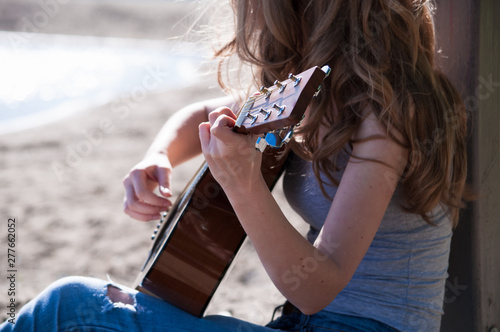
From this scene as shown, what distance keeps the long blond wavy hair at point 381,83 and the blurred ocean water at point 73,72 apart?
571 centimetres

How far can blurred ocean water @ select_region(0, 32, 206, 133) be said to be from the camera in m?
7.62

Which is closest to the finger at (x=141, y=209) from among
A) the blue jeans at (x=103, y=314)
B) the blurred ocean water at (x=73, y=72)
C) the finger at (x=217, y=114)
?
the blue jeans at (x=103, y=314)

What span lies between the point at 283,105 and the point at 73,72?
854 cm

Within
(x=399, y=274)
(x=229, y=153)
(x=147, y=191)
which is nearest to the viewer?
(x=229, y=153)

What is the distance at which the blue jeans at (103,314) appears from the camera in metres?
1.53

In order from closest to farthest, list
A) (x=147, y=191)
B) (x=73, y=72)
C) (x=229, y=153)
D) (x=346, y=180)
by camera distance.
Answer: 1. (x=229, y=153)
2. (x=346, y=180)
3. (x=147, y=191)
4. (x=73, y=72)

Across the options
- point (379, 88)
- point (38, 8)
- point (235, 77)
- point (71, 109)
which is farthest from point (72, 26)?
point (379, 88)

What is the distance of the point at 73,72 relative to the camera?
9.20m

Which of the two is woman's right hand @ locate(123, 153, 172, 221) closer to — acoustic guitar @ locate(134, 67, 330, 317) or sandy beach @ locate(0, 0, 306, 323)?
acoustic guitar @ locate(134, 67, 330, 317)

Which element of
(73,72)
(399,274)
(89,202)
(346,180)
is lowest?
(73,72)

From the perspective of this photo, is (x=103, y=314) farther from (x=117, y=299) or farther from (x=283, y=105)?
(x=283, y=105)

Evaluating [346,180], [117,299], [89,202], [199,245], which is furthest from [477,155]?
[89,202]

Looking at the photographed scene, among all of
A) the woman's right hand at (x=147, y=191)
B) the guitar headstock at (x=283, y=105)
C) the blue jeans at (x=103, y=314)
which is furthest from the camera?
the woman's right hand at (x=147, y=191)

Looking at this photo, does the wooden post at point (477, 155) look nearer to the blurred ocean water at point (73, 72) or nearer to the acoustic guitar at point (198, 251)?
the acoustic guitar at point (198, 251)
